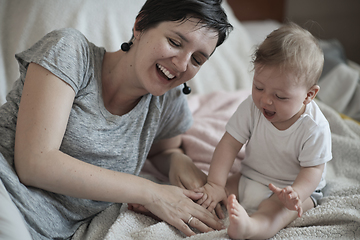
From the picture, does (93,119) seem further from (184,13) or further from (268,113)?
(268,113)

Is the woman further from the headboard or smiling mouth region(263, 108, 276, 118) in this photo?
the headboard

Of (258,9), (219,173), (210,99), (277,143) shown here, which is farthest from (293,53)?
(258,9)

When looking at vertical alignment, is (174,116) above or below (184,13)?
below

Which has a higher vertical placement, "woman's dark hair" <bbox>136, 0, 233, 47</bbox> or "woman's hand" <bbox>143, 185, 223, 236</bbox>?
"woman's dark hair" <bbox>136, 0, 233, 47</bbox>

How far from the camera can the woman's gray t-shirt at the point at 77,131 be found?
2.65ft

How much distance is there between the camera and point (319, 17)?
8.34 ft

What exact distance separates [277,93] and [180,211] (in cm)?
42

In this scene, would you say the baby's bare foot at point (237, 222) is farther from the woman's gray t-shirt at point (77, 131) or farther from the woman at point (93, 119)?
the woman's gray t-shirt at point (77, 131)

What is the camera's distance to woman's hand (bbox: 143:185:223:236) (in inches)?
34.6

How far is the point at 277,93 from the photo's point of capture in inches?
33.0

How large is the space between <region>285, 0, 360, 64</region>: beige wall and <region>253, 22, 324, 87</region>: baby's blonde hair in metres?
1.83

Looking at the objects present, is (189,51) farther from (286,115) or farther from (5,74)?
(5,74)

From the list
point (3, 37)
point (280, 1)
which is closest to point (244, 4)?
point (280, 1)

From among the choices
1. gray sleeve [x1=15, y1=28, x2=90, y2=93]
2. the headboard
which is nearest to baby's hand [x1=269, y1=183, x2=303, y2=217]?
gray sleeve [x1=15, y1=28, x2=90, y2=93]
